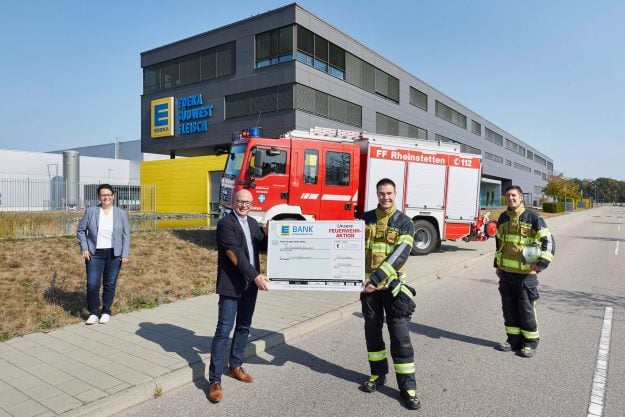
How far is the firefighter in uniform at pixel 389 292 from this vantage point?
3.80 meters

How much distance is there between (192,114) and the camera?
34.0m

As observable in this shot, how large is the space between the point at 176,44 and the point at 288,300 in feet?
107

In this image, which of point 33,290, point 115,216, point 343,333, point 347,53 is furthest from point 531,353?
point 347,53

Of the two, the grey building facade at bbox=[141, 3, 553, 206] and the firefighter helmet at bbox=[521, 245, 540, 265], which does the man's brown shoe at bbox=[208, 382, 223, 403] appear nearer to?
the firefighter helmet at bbox=[521, 245, 540, 265]

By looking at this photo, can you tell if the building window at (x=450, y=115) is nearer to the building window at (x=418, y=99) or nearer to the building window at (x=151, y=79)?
the building window at (x=418, y=99)

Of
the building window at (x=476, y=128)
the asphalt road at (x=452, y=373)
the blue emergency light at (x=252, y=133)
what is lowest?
the asphalt road at (x=452, y=373)

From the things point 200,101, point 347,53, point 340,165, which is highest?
point 347,53

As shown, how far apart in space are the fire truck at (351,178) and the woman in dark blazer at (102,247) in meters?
3.75

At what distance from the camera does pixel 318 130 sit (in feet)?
38.2

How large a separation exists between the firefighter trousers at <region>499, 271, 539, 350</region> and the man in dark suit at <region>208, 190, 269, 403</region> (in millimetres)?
2928

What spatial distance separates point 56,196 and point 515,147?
78.5 m

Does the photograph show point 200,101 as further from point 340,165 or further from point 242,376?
point 242,376

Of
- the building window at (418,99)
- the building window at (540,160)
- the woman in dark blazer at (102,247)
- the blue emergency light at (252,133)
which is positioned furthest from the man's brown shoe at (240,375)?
the building window at (540,160)

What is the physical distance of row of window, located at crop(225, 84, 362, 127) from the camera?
28603 millimetres
